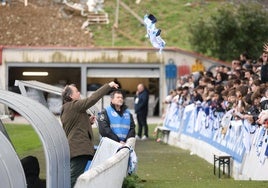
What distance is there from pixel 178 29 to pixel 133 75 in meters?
9.99

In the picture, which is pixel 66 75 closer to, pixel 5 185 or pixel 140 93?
pixel 140 93

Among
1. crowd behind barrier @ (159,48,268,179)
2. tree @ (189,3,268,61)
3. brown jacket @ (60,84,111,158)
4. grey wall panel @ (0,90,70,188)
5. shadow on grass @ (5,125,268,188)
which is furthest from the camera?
tree @ (189,3,268,61)

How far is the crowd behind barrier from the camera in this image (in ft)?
64.7

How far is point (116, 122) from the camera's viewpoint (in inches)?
651

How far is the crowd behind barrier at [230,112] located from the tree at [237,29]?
9842 mm

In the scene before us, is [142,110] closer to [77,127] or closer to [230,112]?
[230,112]

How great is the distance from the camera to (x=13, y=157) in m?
11.8

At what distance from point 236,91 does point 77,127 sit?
8.08 meters

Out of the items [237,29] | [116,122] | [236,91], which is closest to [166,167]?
[236,91]

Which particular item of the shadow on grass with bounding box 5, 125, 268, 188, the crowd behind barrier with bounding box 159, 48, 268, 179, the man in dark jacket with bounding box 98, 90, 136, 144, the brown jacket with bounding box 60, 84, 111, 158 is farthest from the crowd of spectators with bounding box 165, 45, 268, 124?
the brown jacket with bounding box 60, 84, 111, 158

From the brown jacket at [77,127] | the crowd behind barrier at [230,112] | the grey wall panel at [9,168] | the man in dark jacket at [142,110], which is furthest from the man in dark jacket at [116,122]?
the man in dark jacket at [142,110]

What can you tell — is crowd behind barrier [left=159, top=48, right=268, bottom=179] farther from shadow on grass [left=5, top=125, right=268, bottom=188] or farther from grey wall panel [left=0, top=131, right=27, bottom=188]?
grey wall panel [left=0, top=131, right=27, bottom=188]

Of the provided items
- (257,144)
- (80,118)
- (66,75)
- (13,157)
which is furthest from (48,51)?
(13,157)

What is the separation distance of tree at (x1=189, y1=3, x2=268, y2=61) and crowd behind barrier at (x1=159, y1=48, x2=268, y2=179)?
984 centimetres
